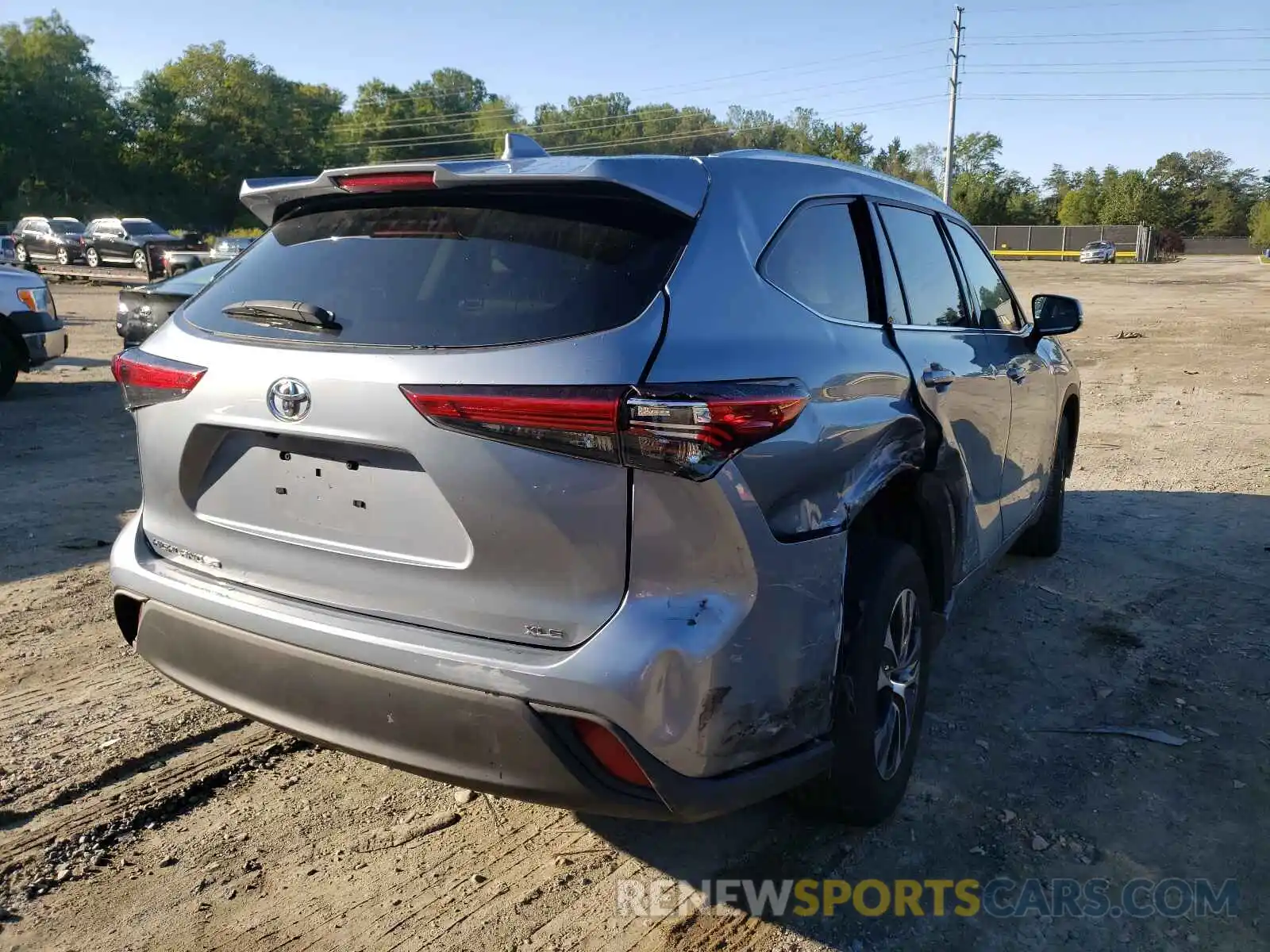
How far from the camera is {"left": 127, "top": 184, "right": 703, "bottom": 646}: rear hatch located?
2.10 m

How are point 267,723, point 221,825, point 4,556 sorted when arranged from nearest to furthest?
point 267,723, point 221,825, point 4,556

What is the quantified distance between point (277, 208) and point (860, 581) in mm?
1987

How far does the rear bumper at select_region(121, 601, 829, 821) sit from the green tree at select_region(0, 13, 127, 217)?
71172 millimetres

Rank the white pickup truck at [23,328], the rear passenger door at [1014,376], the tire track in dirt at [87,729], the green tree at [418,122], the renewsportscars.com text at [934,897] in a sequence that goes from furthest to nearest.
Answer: the green tree at [418,122] < the white pickup truck at [23,328] < the rear passenger door at [1014,376] < the tire track in dirt at [87,729] < the renewsportscars.com text at [934,897]

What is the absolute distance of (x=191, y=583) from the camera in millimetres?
2602

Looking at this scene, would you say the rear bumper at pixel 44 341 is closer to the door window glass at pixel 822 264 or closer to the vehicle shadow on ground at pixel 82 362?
the vehicle shadow on ground at pixel 82 362

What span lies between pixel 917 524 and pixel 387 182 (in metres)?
1.85

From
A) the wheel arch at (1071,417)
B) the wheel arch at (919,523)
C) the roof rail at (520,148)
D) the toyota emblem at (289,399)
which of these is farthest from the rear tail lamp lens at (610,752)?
the wheel arch at (1071,417)

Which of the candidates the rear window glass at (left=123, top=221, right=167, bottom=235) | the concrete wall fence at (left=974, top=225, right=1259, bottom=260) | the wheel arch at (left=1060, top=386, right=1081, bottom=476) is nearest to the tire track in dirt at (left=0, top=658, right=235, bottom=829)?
the wheel arch at (left=1060, top=386, right=1081, bottom=476)

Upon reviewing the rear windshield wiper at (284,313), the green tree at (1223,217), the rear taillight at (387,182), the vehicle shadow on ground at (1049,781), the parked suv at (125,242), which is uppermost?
the green tree at (1223,217)

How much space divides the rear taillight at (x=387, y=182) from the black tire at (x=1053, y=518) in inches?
156

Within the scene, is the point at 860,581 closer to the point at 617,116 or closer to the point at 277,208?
the point at 277,208

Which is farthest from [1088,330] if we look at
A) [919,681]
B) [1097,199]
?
[1097,199]

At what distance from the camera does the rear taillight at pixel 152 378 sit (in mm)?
2539
